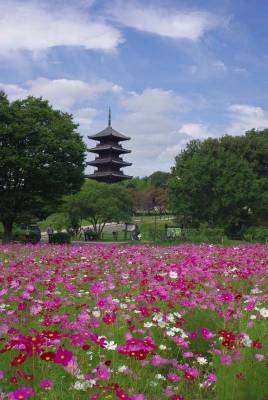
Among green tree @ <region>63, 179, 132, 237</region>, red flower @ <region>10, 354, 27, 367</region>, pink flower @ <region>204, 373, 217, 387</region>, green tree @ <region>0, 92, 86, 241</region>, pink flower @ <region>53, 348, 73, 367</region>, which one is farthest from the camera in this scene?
green tree @ <region>63, 179, 132, 237</region>

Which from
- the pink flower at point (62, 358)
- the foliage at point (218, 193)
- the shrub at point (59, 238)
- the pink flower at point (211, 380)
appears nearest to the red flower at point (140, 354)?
the pink flower at point (62, 358)

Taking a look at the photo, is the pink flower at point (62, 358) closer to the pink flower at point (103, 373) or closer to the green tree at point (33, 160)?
the pink flower at point (103, 373)

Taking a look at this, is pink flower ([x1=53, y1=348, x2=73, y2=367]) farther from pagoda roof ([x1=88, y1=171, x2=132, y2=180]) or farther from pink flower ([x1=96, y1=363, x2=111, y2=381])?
pagoda roof ([x1=88, y1=171, x2=132, y2=180])

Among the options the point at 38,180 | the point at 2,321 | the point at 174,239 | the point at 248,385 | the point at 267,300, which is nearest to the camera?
the point at 248,385

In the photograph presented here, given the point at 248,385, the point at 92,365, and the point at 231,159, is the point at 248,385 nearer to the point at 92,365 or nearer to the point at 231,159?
the point at 92,365

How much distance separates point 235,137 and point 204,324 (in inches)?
1950

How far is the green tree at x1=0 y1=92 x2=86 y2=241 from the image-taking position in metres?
26.1

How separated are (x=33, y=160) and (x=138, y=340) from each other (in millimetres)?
23353

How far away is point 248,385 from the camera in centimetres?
360

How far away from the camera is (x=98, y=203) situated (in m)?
41.3

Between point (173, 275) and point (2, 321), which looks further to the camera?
point (173, 275)

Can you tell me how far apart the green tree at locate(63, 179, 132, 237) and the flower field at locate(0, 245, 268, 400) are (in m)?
33.7

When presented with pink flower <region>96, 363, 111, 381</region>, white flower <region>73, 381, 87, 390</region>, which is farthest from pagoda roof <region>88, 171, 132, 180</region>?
white flower <region>73, 381, 87, 390</region>

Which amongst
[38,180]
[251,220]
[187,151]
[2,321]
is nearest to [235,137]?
[187,151]
